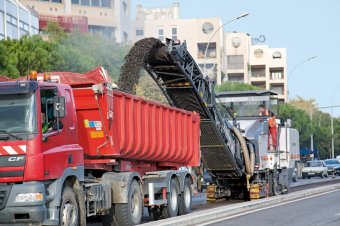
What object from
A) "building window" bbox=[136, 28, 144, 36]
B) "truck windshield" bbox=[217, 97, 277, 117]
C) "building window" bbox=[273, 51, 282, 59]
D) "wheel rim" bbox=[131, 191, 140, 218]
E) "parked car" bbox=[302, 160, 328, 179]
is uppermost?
"building window" bbox=[136, 28, 144, 36]

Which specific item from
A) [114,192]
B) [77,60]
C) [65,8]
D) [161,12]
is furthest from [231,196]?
[161,12]

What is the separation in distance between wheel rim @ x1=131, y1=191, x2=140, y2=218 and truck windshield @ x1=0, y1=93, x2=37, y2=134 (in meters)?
4.63

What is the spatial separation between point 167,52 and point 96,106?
6.58m

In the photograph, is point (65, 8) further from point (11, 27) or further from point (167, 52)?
point (167, 52)

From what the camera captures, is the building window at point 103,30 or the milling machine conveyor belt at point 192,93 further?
the building window at point 103,30

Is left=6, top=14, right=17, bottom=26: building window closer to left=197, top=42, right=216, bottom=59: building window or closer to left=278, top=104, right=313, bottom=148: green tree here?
left=278, top=104, right=313, bottom=148: green tree

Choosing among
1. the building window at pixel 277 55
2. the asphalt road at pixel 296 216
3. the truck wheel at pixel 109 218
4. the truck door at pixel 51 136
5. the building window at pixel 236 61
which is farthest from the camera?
the building window at pixel 277 55

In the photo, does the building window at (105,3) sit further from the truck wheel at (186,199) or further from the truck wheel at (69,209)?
the truck wheel at (69,209)

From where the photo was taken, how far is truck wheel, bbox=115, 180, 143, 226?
17750mm

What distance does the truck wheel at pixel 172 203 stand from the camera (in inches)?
810

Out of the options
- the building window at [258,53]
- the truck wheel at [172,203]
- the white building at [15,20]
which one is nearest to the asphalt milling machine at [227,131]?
the truck wheel at [172,203]

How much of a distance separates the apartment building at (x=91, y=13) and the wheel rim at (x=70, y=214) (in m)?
75.8

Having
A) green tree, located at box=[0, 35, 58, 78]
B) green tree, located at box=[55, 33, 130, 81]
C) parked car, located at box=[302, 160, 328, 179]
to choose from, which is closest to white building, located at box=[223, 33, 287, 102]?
parked car, located at box=[302, 160, 328, 179]

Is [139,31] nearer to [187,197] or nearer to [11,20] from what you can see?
[11,20]
